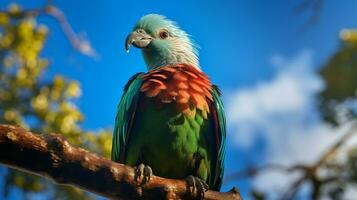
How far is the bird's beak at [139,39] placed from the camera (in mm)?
2731

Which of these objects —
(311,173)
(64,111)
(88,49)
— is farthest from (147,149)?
(64,111)

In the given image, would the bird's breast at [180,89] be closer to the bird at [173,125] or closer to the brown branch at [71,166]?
the bird at [173,125]

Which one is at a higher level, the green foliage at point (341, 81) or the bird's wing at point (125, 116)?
the green foliage at point (341, 81)

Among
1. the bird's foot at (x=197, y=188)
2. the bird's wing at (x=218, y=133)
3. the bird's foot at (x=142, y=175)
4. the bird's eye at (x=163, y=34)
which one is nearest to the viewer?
the bird's foot at (x=142, y=175)

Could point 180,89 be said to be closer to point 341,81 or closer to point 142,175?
point 142,175

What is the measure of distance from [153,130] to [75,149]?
2.31 feet

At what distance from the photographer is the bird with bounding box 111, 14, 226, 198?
93.0 inches

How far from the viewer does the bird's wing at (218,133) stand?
2.47 m

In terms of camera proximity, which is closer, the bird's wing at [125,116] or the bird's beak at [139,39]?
the bird's wing at [125,116]

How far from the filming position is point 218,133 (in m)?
2.46

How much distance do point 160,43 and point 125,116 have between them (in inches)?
19.5

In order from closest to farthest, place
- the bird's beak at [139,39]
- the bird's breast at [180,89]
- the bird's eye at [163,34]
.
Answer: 1. the bird's breast at [180,89]
2. the bird's beak at [139,39]
3. the bird's eye at [163,34]

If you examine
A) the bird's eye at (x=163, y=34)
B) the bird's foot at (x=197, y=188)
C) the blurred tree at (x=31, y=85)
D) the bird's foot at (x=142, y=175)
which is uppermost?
the blurred tree at (x=31, y=85)

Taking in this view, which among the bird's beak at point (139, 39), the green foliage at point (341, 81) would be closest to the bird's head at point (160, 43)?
the bird's beak at point (139, 39)
